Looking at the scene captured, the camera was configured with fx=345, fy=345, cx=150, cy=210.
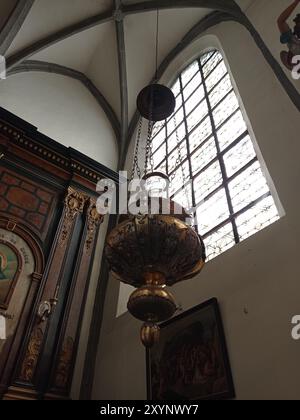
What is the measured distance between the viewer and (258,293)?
2916 mm

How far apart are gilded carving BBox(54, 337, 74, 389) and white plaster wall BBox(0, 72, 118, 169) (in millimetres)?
3718

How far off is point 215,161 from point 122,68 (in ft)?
13.1

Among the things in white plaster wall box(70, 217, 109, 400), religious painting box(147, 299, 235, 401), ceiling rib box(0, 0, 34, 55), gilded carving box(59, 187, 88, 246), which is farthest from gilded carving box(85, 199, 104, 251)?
ceiling rib box(0, 0, 34, 55)

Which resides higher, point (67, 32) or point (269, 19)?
point (67, 32)

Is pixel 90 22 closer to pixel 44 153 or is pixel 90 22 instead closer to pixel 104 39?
pixel 104 39

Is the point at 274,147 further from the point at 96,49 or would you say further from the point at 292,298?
the point at 96,49

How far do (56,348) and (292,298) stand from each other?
9.78 feet

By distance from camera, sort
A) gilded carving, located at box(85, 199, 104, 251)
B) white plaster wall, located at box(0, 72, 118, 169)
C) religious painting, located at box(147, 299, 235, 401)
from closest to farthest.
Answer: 1. religious painting, located at box(147, 299, 235, 401)
2. gilded carving, located at box(85, 199, 104, 251)
3. white plaster wall, located at box(0, 72, 118, 169)

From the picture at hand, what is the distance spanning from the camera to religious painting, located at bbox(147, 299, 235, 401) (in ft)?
9.47

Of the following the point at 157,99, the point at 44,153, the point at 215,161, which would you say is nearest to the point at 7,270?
the point at 44,153

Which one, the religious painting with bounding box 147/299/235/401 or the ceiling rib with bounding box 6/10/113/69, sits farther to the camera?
the ceiling rib with bounding box 6/10/113/69

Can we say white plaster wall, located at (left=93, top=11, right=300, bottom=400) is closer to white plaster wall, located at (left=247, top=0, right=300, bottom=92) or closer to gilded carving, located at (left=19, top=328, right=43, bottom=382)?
white plaster wall, located at (left=247, top=0, right=300, bottom=92)

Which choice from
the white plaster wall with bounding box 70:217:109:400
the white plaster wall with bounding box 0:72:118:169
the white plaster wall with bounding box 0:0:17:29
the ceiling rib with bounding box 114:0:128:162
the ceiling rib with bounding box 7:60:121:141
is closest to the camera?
the white plaster wall with bounding box 70:217:109:400

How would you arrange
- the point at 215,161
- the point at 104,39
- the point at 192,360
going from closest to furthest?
the point at 192,360 < the point at 215,161 < the point at 104,39
